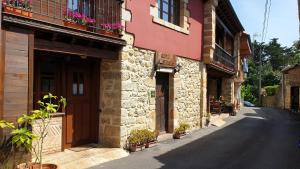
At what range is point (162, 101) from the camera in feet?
36.6

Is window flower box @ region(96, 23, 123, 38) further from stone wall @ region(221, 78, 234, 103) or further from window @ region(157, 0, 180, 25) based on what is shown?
stone wall @ region(221, 78, 234, 103)

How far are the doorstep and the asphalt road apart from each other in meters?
0.22

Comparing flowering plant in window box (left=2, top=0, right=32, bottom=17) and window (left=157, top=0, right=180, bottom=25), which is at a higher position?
window (left=157, top=0, right=180, bottom=25)

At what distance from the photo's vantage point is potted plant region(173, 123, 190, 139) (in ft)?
36.3

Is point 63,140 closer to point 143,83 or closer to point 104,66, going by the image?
point 104,66

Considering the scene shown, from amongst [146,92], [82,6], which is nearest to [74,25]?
[82,6]

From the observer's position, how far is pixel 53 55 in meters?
7.67

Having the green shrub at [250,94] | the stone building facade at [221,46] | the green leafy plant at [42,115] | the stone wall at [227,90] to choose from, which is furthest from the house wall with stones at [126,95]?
the green shrub at [250,94]

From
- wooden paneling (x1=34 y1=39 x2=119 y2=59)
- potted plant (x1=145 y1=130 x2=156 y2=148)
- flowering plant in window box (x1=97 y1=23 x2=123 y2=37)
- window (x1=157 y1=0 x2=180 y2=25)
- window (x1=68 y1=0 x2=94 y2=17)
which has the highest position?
window (x1=157 y1=0 x2=180 y2=25)

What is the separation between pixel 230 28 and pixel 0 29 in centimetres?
1682

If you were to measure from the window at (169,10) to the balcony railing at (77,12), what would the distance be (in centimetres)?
283

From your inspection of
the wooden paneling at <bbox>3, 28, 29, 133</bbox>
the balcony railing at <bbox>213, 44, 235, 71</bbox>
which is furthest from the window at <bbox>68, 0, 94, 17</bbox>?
the balcony railing at <bbox>213, 44, 235, 71</bbox>

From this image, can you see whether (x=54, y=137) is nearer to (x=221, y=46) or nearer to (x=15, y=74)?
(x=15, y=74)

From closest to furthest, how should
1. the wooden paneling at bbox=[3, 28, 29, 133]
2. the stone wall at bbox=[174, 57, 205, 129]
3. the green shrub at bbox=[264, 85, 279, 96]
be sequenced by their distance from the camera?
the wooden paneling at bbox=[3, 28, 29, 133]
the stone wall at bbox=[174, 57, 205, 129]
the green shrub at bbox=[264, 85, 279, 96]
